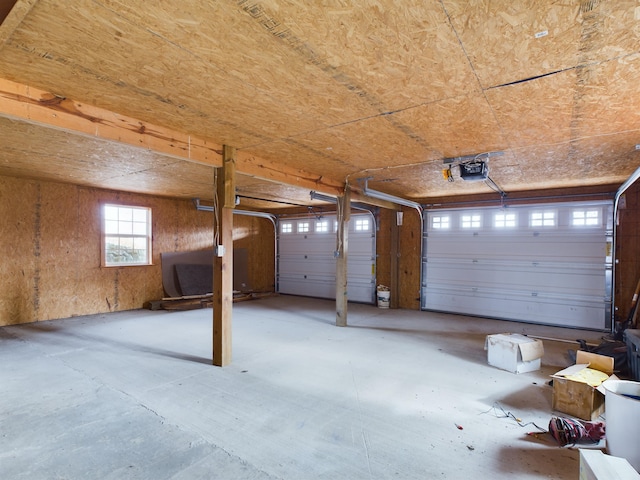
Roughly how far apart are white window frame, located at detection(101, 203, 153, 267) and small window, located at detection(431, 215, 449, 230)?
6103 mm

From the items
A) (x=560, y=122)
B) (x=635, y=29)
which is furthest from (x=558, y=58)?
(x=560, y=122)

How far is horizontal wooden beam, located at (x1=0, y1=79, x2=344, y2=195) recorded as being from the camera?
7.58 ft

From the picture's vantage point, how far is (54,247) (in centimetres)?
589

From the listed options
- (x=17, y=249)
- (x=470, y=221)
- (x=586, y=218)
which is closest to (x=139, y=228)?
(x=17, y=249)

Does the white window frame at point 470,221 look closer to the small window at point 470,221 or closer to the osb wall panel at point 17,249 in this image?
the small window at point 470,221

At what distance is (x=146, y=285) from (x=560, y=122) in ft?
24.6

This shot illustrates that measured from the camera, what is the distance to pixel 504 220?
643 centimetres

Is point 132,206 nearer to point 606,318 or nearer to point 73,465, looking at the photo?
point 73,465

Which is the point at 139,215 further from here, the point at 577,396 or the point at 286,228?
the point at 577,396

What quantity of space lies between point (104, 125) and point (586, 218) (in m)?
6.93

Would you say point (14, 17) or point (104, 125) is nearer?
point (14, 17)

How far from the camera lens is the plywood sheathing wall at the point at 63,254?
544 centimetres

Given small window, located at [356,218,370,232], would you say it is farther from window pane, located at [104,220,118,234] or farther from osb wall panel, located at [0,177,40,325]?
osb wall panel, located at [0,177,40,325]

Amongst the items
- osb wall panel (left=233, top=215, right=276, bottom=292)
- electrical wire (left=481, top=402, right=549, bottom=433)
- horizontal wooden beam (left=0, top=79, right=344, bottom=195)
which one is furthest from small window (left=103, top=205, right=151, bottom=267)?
electrical wire (left=481, top=402, right=549, bottom=433)
